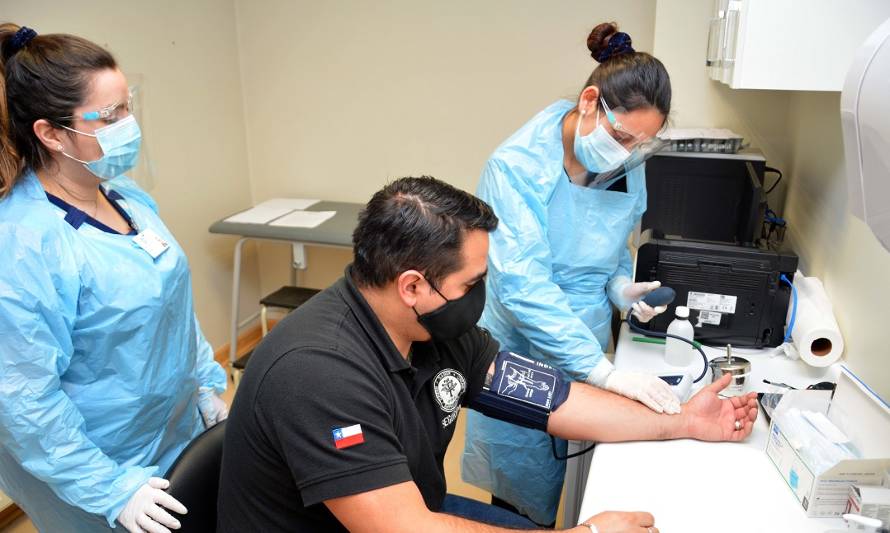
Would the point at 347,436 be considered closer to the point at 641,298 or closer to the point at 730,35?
the point at 641,298

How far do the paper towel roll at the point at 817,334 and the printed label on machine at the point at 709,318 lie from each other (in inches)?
6.8

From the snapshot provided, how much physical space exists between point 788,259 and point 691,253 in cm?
22

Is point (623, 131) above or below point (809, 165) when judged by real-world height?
above

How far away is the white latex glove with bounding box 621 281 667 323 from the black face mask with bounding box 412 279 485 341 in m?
0.63

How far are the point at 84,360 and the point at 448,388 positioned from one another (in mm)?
742

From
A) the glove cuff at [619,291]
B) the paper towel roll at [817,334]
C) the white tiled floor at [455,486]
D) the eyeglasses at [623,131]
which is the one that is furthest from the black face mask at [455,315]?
the white tiled floor at [455,486]

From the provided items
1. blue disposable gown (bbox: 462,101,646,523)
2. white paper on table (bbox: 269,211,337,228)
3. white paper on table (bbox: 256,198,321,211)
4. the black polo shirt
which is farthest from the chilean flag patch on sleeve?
white paper on table (bbox: 256,198,321,211)

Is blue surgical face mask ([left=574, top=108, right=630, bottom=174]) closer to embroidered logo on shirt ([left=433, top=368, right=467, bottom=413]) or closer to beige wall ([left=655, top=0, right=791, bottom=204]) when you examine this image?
embroidered logo on shirt ([left=433, top=368, right=467, bottom=413])

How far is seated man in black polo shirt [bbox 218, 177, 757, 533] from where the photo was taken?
897 mm

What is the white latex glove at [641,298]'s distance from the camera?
1547mm

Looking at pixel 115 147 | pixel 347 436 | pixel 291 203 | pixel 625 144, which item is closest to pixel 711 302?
pixel 625 144

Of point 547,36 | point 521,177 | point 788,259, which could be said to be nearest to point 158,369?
point 521,177

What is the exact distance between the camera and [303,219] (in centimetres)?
289

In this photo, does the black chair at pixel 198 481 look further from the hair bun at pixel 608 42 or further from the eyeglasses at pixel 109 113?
the hair bun at pixel 608 42
